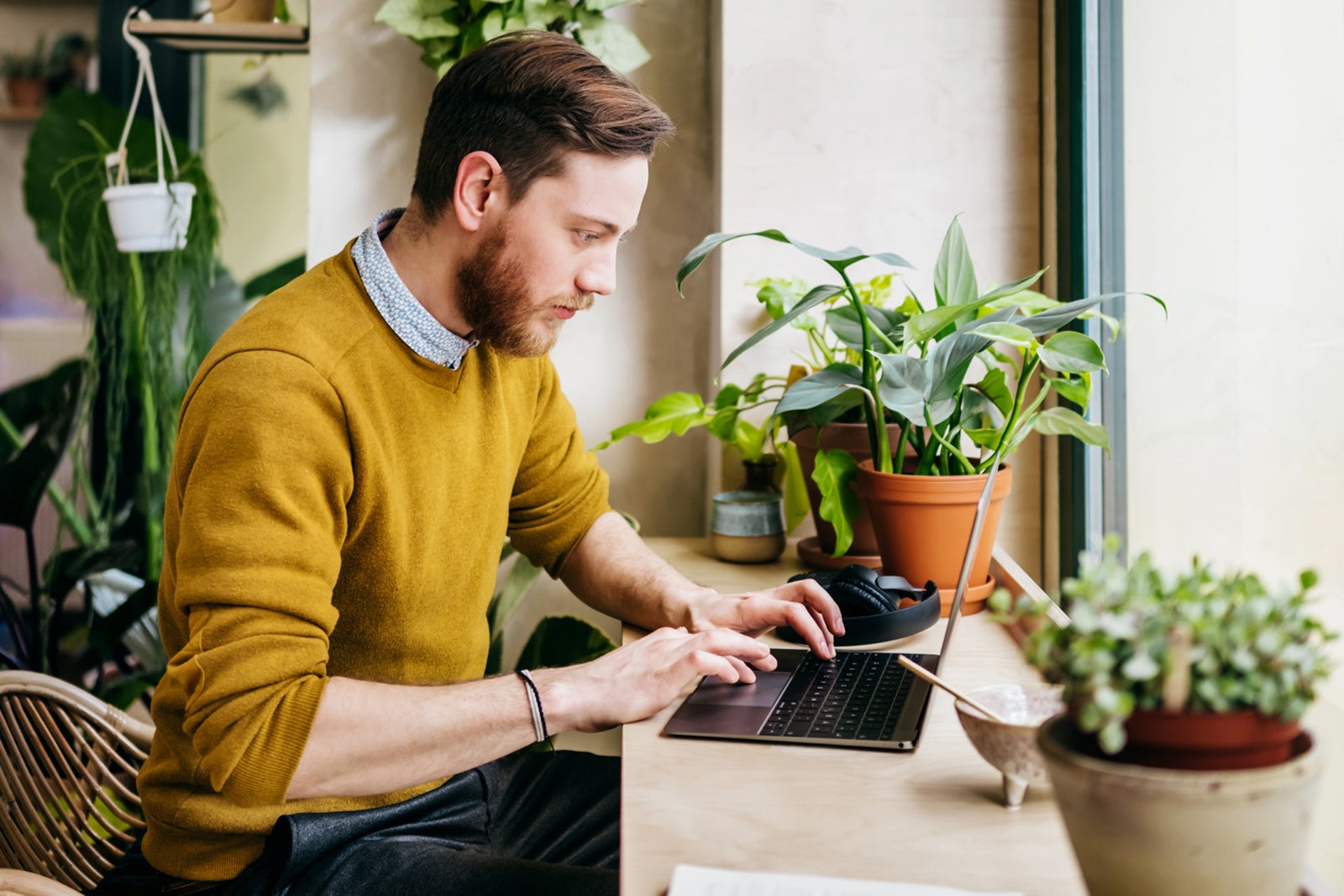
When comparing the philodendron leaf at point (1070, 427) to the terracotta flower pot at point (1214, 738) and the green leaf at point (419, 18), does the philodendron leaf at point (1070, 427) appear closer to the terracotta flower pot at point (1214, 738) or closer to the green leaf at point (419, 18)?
the terracotta flower pot at point (1214, 738)

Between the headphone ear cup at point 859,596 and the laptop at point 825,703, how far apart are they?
0.06 metres

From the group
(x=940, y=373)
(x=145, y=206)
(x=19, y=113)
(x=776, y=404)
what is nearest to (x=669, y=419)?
(x=776, y=404)

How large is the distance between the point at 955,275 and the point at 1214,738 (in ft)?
3.46

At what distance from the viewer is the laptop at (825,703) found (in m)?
0.98

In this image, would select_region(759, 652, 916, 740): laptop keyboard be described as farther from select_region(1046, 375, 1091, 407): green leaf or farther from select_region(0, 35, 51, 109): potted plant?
select_region(0, 35, 51, 109): potted plant

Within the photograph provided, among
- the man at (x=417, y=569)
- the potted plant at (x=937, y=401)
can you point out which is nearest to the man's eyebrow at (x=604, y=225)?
the man at (x=417, y=569)

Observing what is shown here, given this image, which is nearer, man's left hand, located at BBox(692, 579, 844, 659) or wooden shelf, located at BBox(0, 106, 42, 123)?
man's left hand, located at BBox(692, 579, 844, 659)

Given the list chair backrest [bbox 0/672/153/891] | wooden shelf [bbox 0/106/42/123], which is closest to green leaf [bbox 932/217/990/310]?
chair backrest [bbox 0/672/153/891]

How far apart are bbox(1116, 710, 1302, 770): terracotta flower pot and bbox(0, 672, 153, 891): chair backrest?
1270 millimetres

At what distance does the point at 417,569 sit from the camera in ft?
4.05

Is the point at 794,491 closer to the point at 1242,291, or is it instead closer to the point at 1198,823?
the point at 1242,291

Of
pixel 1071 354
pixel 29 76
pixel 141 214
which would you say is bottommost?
pixel 1071 354

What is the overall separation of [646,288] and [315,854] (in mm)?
1335

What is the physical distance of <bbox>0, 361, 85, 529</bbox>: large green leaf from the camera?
2332 millimetres
